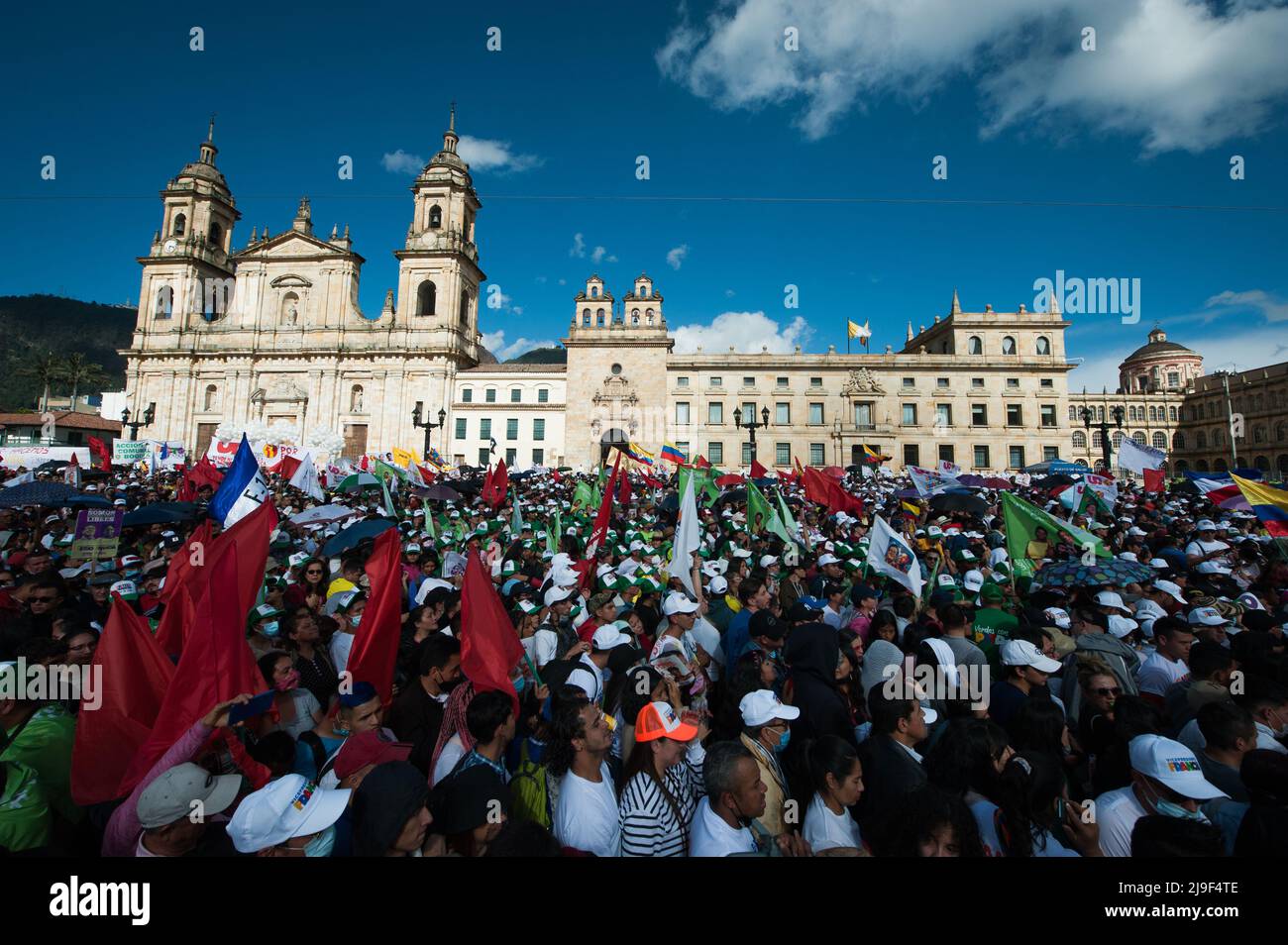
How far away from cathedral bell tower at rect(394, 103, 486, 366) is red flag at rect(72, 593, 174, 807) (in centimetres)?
4740

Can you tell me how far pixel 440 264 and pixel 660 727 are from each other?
2065 inches

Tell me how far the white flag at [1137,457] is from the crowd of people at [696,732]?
11.6 meters

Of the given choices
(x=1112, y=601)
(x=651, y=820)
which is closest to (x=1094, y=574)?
(x=1112, y=601)

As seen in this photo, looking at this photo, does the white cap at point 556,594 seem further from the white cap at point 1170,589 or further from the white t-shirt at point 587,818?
the white cap at point 1170,589

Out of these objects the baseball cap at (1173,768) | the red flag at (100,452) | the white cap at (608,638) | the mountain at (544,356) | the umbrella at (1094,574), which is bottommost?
the baseball cap at (1173,768)

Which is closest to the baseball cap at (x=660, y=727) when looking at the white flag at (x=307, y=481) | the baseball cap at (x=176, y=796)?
the baseball cap at (x=176, y=796)

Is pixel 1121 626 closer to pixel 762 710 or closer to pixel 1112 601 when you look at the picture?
pixel 1112 601

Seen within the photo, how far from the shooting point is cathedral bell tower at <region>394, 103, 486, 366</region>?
4931cm

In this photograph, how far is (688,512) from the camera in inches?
313

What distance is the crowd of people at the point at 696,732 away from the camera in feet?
8.81

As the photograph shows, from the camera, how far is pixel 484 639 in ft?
14.1
